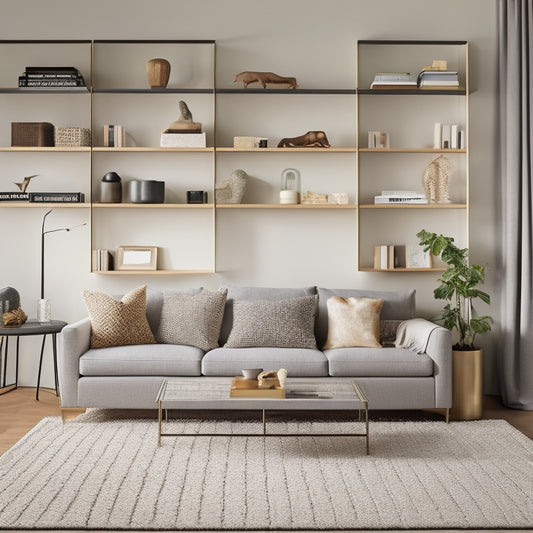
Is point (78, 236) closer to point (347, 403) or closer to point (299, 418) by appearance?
point (299, 418)

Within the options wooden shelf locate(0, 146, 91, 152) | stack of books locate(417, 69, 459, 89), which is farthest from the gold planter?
wooden shelf locate(0, 146, 91, 152)

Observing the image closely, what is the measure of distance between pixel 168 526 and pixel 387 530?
34.7 inches

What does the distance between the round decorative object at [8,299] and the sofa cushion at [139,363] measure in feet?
2.90

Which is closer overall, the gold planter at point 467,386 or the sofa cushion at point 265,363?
the sofa cushion at point 265,363

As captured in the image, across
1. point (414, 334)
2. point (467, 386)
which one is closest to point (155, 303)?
point (414, 334)

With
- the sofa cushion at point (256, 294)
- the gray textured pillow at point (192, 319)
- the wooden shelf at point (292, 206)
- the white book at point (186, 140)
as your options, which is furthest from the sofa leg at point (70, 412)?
the white book at point (186, 140)

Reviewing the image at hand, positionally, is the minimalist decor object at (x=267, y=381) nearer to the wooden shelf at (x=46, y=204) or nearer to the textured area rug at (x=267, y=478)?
the textured area rug at (x=267, y=478)

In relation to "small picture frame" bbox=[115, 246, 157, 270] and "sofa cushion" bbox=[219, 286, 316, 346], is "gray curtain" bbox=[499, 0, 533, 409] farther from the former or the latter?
"small picture frame" bbox=[115, 246, 157, 270]

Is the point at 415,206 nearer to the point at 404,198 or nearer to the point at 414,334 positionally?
the point at 404,198

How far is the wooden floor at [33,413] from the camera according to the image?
4445 mm

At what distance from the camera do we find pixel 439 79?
5340 mm

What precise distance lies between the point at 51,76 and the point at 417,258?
3.06 meters

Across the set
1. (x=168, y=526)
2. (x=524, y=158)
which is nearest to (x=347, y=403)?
(x=168, y=526)

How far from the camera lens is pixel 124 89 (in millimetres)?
5391
